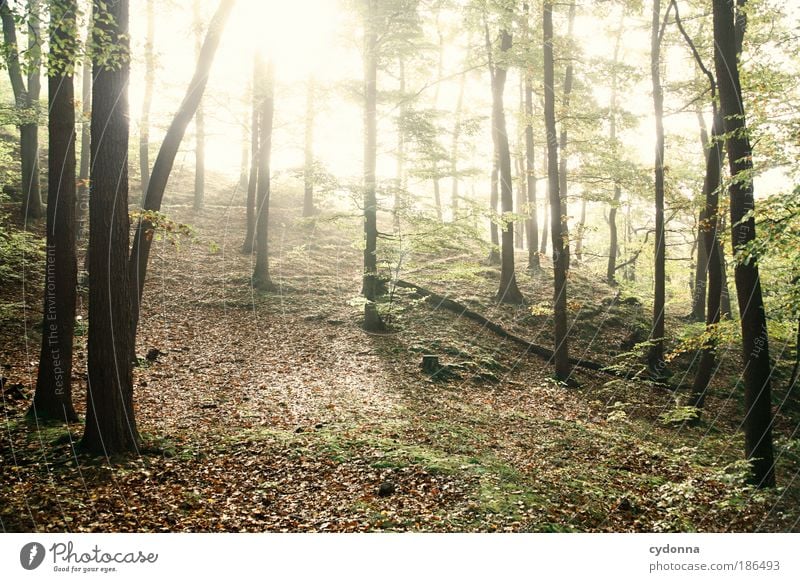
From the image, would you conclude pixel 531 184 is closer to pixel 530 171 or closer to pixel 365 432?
pixel 530 171

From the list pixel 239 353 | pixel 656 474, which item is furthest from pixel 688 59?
pixel 239 353

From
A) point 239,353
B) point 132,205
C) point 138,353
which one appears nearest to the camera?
point 138,353

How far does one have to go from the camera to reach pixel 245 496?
665cm

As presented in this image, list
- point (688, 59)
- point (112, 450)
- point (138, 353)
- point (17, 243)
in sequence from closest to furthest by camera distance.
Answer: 1. point (112, 450)
2. point (138, 353)
3. point (17, 243)
4. point (688, 59)

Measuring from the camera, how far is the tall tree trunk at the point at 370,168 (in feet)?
47.5

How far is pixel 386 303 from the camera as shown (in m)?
16.2

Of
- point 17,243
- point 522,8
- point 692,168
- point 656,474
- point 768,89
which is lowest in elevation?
point 656,474

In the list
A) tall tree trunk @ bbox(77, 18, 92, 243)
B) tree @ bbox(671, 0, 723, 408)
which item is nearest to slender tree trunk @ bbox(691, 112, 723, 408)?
tree @ bbox(671, 0, 723, 408)

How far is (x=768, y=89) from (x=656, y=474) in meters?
7.30

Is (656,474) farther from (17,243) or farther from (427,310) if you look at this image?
(17,243)

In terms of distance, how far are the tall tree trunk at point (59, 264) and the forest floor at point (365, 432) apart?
0.55 m

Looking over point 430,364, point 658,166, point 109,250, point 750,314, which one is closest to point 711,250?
point 658,166

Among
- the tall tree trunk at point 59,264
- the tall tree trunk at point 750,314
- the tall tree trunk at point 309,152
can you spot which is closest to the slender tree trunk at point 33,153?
the tall tree trunk at point 309,152

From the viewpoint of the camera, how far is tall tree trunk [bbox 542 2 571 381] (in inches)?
546
